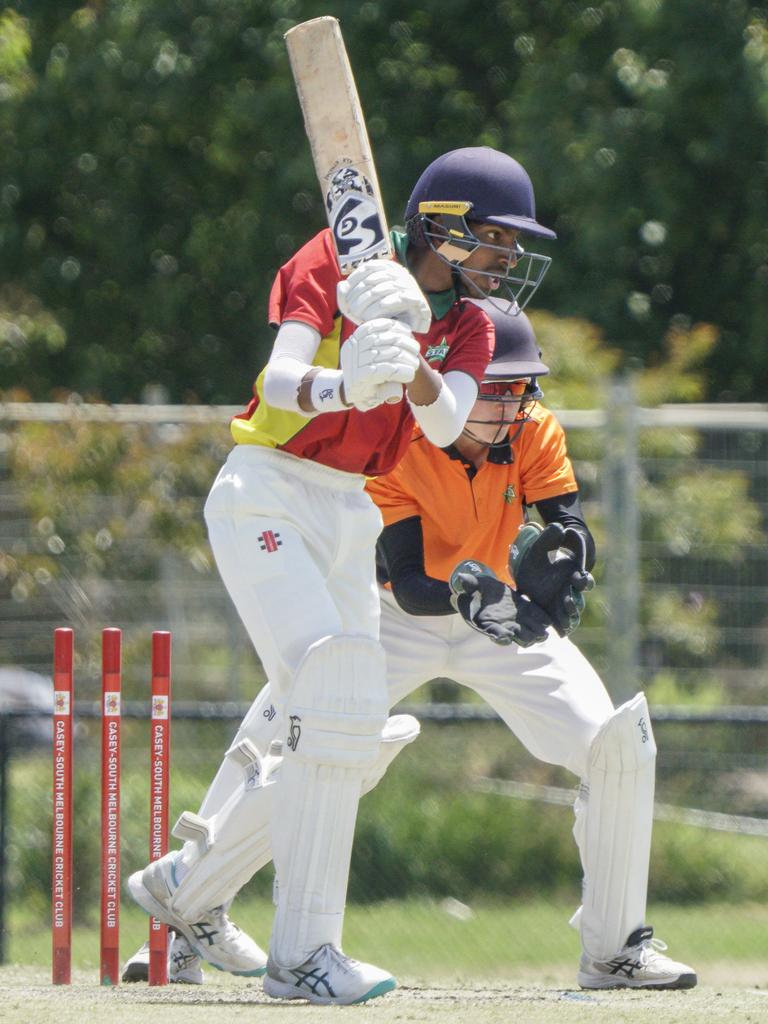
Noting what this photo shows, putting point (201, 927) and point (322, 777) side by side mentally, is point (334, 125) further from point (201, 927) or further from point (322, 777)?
point (201, 927)

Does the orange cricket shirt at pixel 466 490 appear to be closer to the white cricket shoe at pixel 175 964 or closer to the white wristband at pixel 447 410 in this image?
the white wristband at pixel 447 410

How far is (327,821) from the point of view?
3.83 meters

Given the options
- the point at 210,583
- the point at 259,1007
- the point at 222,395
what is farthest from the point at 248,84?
the point at 259,1007

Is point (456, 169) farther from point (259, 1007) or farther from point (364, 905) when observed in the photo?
point (364, 905)

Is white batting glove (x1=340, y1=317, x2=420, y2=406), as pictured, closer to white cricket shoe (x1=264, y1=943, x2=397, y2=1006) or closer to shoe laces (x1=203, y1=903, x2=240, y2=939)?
white cricket shoe (x1=264, y1=943, x2=397, y2=1006)

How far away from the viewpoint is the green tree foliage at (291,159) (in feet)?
37.4

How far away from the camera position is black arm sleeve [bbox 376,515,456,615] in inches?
179

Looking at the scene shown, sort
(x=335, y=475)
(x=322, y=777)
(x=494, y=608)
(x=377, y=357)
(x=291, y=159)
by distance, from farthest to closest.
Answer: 1. (x=291, y=159)
2. (x=494, y=608)
3. (x=335, y=475)
4. (x=322, y=777)
5. (x=377, y=357)

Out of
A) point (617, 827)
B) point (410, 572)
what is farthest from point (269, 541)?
point (617, 827)

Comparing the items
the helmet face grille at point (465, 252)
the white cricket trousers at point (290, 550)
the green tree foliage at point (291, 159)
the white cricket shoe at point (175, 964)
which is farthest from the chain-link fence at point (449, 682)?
the green tree foliage at point (291, 159)

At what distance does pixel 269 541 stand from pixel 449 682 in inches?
141

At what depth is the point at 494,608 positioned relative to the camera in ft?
14.1

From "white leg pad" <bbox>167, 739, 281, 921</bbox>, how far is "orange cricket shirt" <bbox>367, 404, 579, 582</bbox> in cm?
67

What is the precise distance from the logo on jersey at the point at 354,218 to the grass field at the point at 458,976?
1462 millimetres
